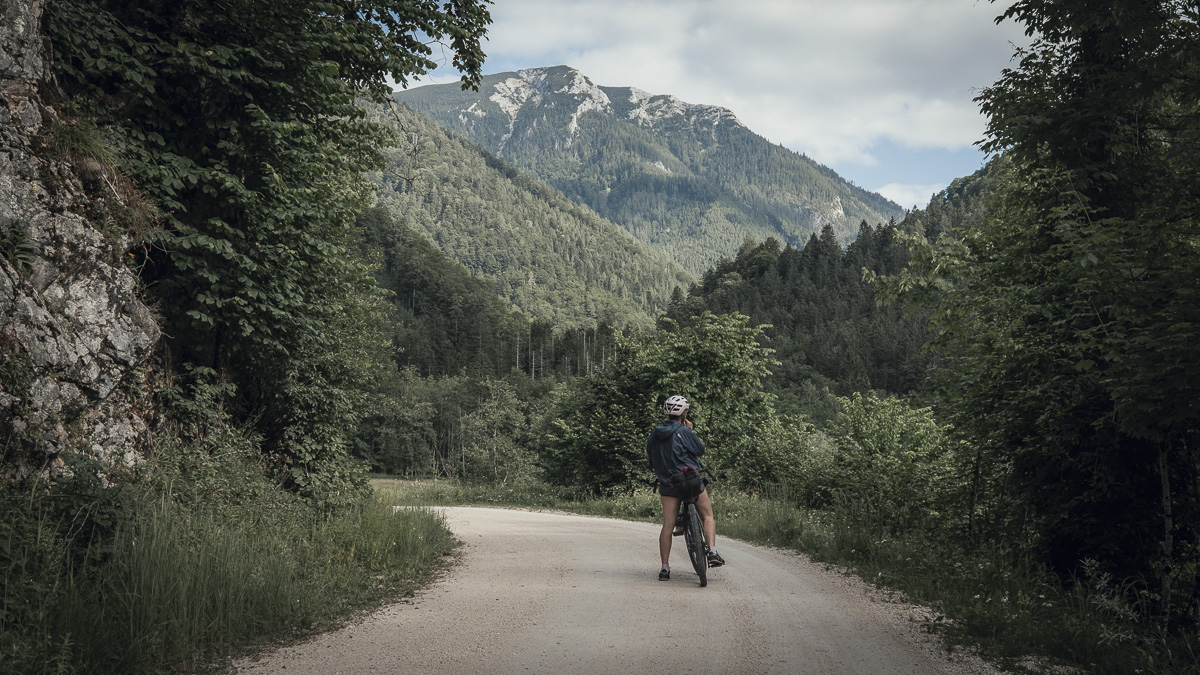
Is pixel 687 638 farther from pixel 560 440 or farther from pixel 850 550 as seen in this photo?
pixel 560 440

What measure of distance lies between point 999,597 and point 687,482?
3.21 metres

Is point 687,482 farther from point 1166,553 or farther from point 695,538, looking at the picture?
point 1166,553

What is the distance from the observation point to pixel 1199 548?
6379 millimetres

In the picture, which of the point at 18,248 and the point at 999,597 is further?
the point at 999,597

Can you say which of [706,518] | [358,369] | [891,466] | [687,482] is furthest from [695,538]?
[891,466]

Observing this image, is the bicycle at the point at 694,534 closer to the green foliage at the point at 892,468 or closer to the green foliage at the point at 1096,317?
the green foliage at the point at 1096,317

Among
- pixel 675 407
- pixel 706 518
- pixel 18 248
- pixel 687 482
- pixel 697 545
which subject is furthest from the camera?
pixel 675 407

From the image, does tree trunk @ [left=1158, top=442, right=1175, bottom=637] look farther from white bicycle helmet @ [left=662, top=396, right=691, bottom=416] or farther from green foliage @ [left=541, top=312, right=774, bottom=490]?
green foliage @ [left=541, top=312, right=774, bottom=490]

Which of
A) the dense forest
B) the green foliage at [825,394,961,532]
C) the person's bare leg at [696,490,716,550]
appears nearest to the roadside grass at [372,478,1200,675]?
the dense forest

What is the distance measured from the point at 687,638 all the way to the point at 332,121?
28.5 ft

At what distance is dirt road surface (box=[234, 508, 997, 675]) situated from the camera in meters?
4.92

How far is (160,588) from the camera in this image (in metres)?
5.12

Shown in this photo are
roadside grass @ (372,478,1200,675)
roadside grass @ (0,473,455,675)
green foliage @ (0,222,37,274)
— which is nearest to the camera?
roadside grass @ (0,473,455,675)

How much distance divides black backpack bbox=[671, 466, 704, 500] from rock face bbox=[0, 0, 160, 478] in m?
5.59
